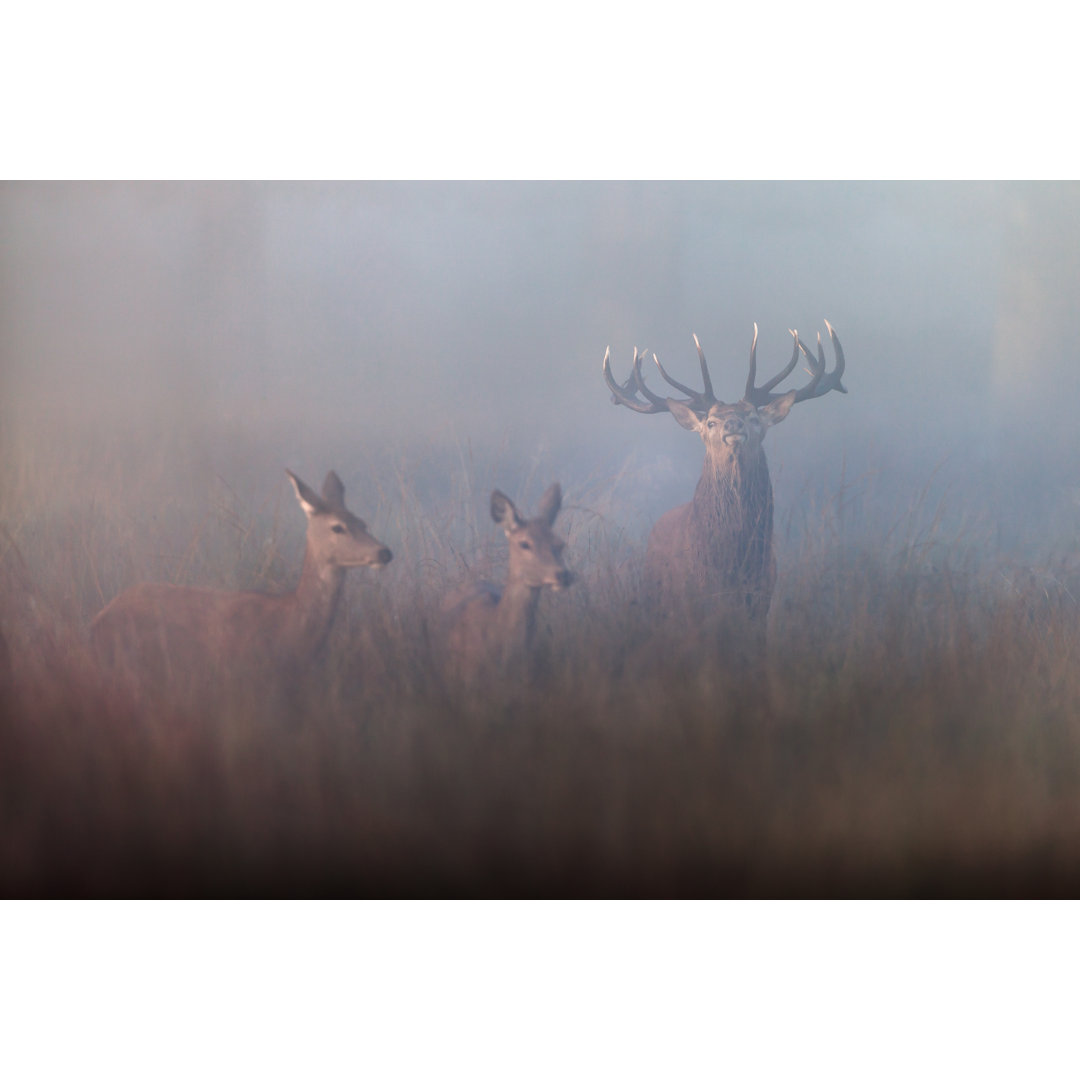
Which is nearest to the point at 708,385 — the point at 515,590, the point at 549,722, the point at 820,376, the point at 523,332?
the point at 820,376

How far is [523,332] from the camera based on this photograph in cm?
331

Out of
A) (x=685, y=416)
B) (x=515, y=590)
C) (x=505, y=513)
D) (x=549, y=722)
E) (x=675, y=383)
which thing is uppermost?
(x=675, y=383)

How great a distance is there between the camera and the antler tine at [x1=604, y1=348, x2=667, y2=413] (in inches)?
129

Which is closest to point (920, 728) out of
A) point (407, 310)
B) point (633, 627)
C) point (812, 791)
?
point (812, 791)

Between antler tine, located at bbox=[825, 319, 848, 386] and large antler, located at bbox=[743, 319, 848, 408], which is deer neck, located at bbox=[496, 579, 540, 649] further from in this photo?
antler tine, located at bbox=[825, 319, 848, 386]

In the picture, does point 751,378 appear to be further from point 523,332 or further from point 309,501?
point 309,501

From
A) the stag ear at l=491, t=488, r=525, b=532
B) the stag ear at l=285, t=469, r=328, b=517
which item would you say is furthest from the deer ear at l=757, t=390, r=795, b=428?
the stag ear at l=285, t=469, r=328, b=517

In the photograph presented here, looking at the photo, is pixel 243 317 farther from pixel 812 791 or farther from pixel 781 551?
pixel 812 791

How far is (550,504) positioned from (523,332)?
1.77ft

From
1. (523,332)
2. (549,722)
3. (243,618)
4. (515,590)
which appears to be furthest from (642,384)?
(243,618)

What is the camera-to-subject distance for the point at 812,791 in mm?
3316

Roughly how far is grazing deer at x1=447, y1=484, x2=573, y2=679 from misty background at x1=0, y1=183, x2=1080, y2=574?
0.25 feet

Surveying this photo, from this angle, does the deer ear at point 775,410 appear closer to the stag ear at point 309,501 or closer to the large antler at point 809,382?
the large antler at point 809,382

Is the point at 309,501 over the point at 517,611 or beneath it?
over
